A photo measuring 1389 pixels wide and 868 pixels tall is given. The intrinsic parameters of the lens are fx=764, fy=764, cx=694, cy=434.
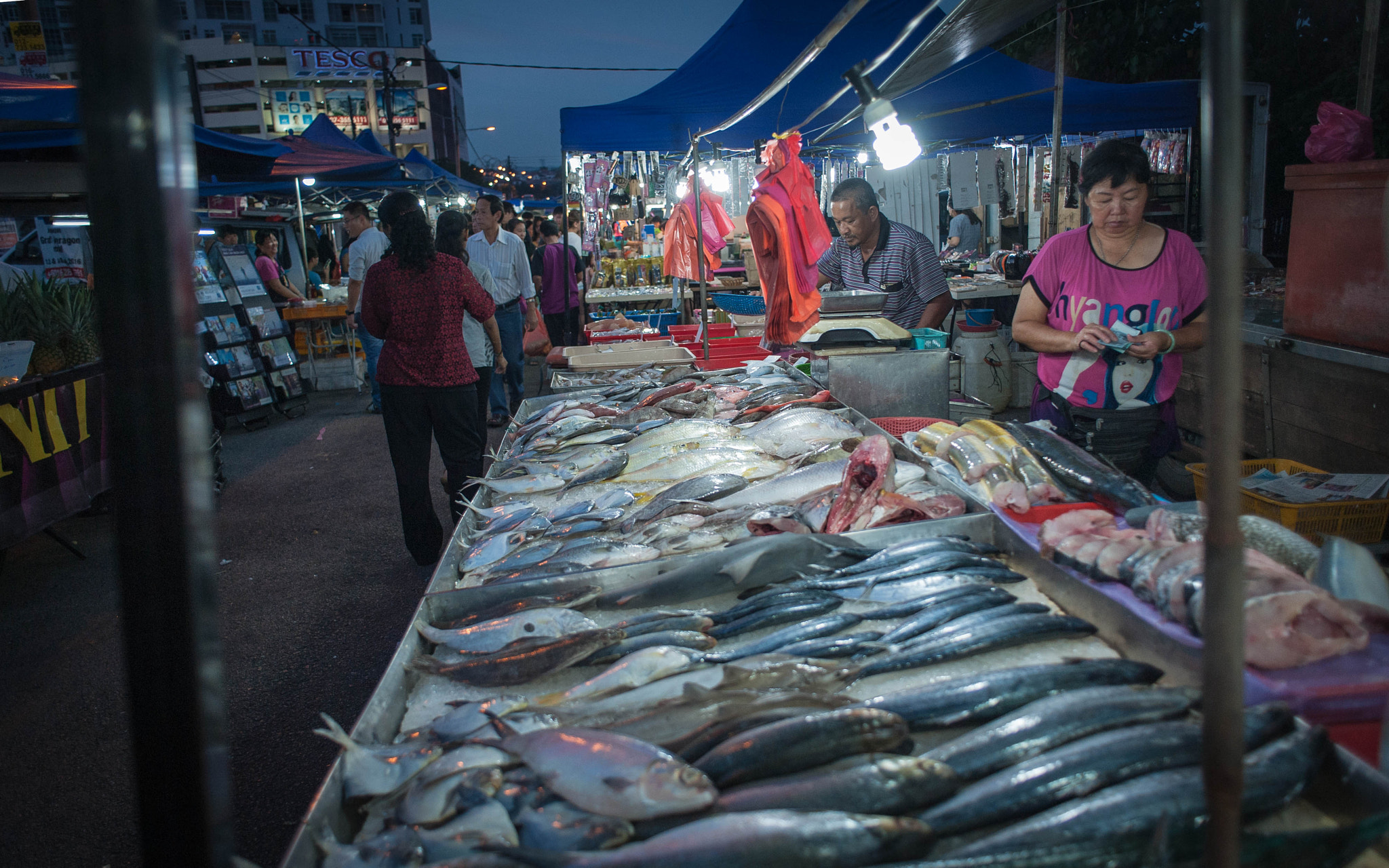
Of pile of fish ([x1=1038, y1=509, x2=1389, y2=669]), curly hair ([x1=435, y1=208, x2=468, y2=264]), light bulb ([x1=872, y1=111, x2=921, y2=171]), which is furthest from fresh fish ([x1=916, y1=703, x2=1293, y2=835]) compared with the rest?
curly hair ([x1=435, y1=208, x2=468, y2=264])

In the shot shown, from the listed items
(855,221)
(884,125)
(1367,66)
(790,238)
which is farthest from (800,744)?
(1367,66)

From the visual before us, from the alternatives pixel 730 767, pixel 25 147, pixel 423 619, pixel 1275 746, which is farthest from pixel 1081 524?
pixel 25 147

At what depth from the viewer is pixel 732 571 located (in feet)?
7.38

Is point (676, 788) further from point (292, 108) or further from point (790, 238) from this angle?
point (292, 108)

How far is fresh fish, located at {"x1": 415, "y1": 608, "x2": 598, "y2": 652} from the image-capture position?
2.04 m

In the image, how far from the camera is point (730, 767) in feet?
4.58

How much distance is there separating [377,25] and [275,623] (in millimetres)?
119380

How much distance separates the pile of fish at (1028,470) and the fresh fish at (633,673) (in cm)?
133

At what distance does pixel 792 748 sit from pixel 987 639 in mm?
648

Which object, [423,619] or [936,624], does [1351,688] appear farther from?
[423,619]

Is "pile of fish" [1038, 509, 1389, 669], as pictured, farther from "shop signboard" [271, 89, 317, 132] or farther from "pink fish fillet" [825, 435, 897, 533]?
"shop signboard" [271, 89, 317, 132]

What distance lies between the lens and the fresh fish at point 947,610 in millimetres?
1894

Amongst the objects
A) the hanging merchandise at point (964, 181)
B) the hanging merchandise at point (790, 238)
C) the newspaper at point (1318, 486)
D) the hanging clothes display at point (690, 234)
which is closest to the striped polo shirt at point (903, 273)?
the hanging merchandise at point (790, 238)

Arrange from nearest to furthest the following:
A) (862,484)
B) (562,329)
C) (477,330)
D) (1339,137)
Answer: (862,484), (1339,137), (477,330), (562,329)
